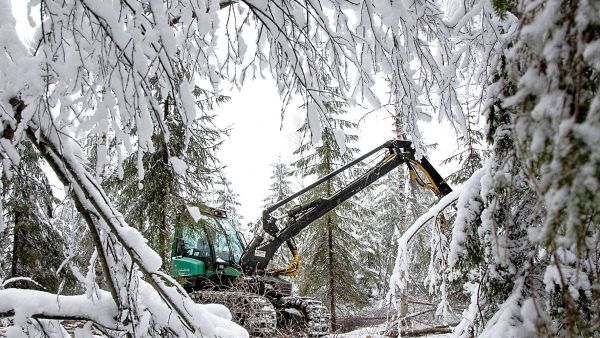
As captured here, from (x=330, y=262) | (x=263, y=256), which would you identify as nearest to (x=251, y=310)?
(x=263, y=256)

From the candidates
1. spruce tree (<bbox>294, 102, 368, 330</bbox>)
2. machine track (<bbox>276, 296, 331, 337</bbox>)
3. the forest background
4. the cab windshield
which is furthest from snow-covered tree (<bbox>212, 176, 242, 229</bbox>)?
spruce tree (<bbox>294, 102, 368, 330</bbox>)

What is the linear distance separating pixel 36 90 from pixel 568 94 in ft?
5.46

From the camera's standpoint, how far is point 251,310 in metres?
8.12

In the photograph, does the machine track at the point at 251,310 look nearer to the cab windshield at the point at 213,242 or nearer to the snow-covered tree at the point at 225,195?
the cab windshield at the point at 213,242

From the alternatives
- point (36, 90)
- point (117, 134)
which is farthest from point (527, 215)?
point (36, 90)

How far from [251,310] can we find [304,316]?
238cm

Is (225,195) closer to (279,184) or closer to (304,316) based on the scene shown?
(304,316)

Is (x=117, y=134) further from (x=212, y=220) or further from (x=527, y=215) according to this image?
(x=212, y=220)

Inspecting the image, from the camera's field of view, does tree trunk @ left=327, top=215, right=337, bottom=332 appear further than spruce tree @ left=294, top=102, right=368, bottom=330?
No

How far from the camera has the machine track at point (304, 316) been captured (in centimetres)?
984

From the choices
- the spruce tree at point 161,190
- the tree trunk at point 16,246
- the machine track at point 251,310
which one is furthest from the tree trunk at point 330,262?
the tree trunk at point 16,246

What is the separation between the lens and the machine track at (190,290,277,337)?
7992 millimetres

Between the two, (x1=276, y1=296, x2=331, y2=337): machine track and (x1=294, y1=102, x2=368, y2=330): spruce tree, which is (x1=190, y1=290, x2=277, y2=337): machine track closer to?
(x1=276, y1=296, x2=331, y2=337): machine track

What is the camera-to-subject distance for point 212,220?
9.89m
